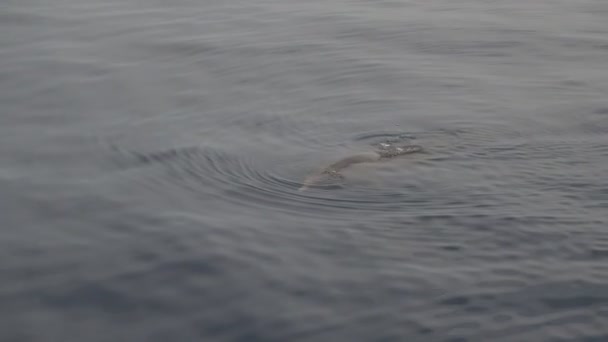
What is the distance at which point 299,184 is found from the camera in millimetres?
8742

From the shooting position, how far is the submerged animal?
28.7 ft

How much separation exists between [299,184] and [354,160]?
669 mm

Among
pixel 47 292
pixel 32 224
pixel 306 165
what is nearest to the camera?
pixel 47 292

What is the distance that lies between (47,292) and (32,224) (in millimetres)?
1290

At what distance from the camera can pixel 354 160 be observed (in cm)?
906

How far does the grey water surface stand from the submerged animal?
14cm

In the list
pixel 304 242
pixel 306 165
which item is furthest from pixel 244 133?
pixel 304 242

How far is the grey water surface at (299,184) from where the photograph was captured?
659 centimetres

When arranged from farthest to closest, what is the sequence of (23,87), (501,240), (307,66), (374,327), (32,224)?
(307,66) < (23,87) < (32,224) < (501,240) < (374,327)

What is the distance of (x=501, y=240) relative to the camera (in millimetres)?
7492

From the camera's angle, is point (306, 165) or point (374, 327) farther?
point (306, 165)

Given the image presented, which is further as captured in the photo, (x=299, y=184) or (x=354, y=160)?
(x=354, y=160)

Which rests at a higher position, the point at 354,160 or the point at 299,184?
the point at 354,160

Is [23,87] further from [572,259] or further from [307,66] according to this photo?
[572,259]
